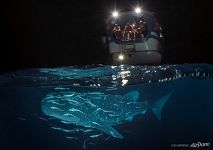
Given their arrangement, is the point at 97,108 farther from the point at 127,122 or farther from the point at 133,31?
the point at 133,31

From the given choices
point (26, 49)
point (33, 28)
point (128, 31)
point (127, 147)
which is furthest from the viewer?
point (33, 28)

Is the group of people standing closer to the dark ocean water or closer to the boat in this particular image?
the boat

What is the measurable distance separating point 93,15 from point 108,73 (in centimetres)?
931

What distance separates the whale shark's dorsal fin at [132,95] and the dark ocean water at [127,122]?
0.9 inches

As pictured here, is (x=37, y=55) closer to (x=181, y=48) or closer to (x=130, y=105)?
(x=181, y=48)

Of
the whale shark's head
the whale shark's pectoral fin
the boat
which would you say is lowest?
the whale shark's pectoral fin

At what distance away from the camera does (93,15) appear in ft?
39.8

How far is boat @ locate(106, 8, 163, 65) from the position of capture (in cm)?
640

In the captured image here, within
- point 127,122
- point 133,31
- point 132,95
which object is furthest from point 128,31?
point 127,122

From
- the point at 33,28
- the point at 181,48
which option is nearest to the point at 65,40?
the point at 33,28

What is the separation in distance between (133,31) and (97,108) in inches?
163

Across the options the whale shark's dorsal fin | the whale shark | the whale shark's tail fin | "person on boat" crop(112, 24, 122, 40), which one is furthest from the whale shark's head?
"person on boat" crop(112, 24, 122, 40)

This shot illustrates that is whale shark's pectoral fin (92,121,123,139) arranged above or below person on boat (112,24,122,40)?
below

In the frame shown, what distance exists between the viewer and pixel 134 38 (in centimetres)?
636
